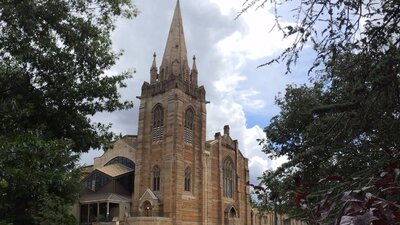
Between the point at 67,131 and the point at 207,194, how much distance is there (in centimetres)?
3562

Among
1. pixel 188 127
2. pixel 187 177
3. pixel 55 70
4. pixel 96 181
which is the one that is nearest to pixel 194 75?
pixel 188 127

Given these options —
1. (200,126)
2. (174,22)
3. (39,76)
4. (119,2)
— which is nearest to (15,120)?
(39,76)

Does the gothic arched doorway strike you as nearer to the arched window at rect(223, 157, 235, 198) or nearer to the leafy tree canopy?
the arched window at rect(223, 157, 235, 198)

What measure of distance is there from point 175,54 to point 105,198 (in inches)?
670

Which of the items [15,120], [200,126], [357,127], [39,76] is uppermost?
[200,126]

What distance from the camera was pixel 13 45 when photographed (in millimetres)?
10094

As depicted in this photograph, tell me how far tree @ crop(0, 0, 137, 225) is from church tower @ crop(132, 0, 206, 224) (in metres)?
30.4

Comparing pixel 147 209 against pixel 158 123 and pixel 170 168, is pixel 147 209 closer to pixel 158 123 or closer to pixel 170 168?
pixel 170 168

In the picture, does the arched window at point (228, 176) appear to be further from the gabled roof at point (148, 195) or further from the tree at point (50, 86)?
the tree at point (50, 86)

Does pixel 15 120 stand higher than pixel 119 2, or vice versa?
pixel 119 2

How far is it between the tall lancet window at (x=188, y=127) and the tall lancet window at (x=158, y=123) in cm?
245

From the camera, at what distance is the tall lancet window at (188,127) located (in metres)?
45.2

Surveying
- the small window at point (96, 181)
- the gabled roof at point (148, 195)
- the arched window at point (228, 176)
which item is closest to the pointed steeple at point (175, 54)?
the arched window at point (228, 176)

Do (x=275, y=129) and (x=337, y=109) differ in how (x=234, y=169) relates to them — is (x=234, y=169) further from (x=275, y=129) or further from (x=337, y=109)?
(x=337, y=109)
